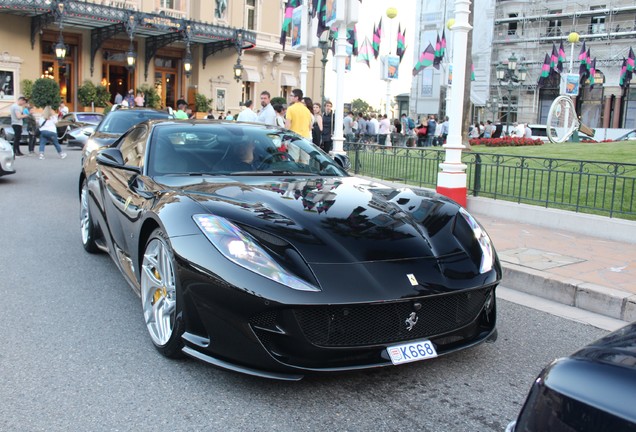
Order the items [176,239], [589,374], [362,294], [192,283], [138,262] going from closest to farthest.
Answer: [589,374] → [362,294] → [192,283] → [176,239] → [138,262]

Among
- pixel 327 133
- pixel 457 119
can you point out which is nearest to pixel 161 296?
pixel 457 119

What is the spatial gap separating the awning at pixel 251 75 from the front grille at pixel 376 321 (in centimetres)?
3931

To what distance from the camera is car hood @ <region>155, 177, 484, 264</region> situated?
3.29 metres

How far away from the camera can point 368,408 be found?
10.0 feet

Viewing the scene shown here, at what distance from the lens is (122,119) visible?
10.7 m

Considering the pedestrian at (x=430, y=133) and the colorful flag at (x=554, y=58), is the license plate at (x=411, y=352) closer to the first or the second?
the pedestrian at (x=430, y=133)

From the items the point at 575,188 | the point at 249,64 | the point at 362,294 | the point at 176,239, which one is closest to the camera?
the point at 362,294

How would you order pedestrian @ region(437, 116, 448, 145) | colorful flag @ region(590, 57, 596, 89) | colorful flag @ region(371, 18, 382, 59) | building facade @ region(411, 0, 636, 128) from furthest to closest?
building facade @ region(411, 0, 636, 128) < colorful flag @ region(590, 57, 596, 89) < colorful flag @ region(371, 18, 382, 59) < pedestrian @ region(437, 116, 448, 145)

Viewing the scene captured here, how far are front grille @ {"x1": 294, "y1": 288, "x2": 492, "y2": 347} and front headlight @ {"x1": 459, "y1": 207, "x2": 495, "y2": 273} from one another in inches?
13.0

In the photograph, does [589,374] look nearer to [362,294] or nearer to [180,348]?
[362,294]

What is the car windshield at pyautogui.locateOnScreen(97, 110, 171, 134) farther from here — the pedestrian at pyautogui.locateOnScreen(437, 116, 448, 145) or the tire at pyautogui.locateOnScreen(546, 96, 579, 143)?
the pedestrian at pyautogui.locateOnScreen(437, 116, 448, 145)

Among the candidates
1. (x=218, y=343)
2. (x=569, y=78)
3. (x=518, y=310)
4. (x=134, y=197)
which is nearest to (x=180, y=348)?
(x=218, y=343)

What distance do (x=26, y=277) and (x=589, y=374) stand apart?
5165 mm

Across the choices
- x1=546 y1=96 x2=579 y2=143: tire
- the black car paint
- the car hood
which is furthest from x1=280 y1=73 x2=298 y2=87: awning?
the black car paint
